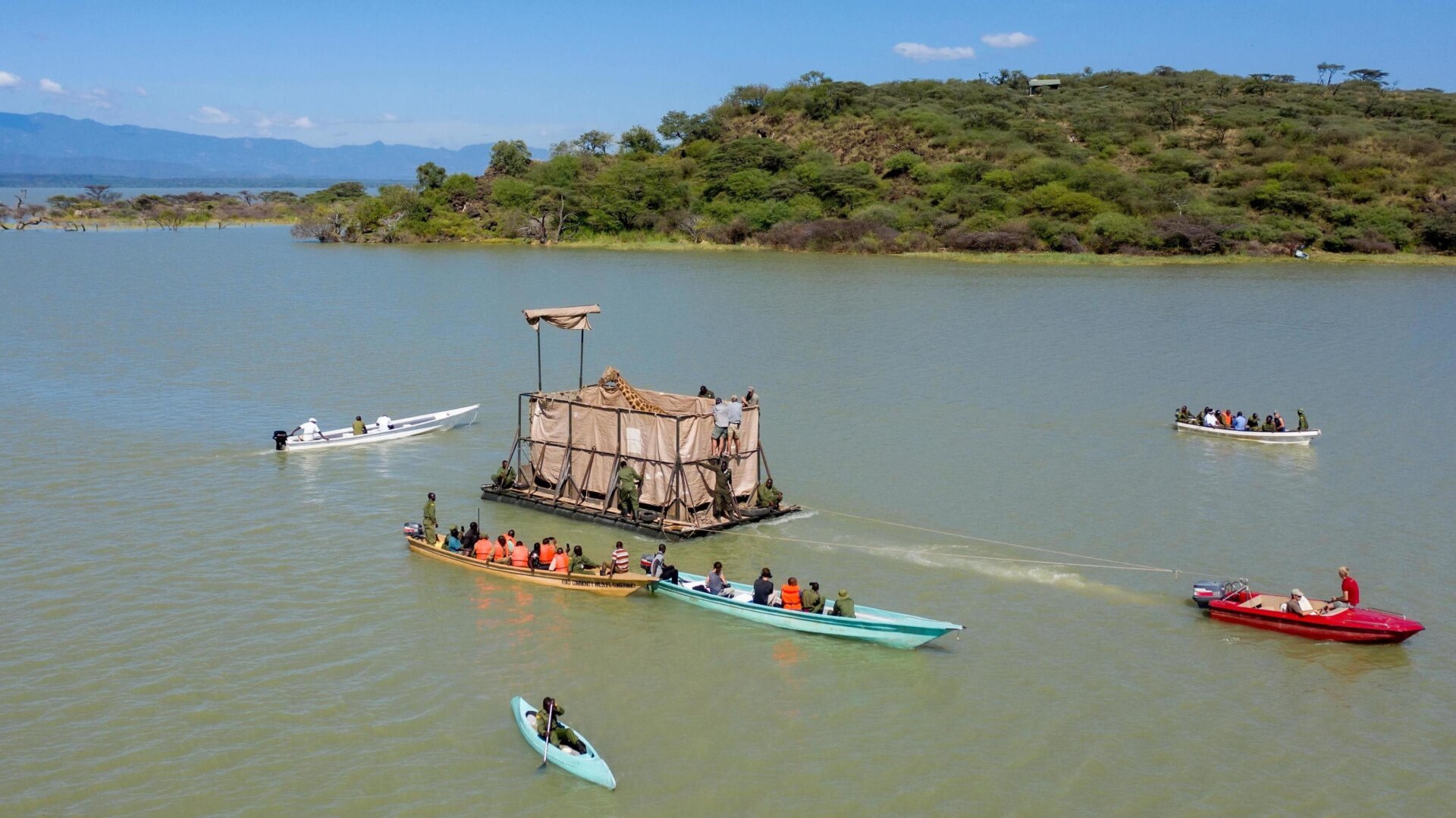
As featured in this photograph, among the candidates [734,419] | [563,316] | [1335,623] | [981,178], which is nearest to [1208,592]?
[1335,623]

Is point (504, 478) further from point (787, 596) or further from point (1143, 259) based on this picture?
→ point (1143, 259)

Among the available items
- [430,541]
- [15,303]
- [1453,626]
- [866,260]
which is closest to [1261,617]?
[1453,626]

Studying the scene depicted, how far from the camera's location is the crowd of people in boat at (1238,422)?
1210 inches

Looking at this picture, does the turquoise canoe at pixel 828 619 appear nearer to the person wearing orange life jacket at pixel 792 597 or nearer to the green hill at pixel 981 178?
the person wearing orange life jacket at pixel 792 597

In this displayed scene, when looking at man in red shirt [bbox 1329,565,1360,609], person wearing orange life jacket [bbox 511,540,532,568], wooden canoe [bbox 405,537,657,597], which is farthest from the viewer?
person wearing orange life jacket [bbox 511,540,532,568]

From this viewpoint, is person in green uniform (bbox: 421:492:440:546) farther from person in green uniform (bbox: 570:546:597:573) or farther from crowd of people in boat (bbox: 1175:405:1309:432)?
crowd of people in boat (bbox: 1175:405:1309:432)

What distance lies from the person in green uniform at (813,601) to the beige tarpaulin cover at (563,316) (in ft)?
28.4

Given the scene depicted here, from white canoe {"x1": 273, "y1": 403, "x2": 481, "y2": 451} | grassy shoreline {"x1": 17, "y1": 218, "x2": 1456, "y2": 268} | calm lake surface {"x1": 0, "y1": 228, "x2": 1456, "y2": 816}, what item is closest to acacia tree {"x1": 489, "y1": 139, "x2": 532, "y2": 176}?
grassy shoreline {"x1": 17, "y1": 218, "x2": 1456, "y2": 268}

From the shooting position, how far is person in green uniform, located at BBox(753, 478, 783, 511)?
23062 millimetres

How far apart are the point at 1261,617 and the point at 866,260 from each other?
64214 millimetres

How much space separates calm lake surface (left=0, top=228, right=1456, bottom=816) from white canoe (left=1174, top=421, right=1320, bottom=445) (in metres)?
0.45

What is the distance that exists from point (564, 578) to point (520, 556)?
3.38 feet

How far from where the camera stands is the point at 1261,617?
18141 mm

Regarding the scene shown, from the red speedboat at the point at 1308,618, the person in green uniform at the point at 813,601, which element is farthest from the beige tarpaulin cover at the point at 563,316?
the red speedboat at the point at 1308,618
